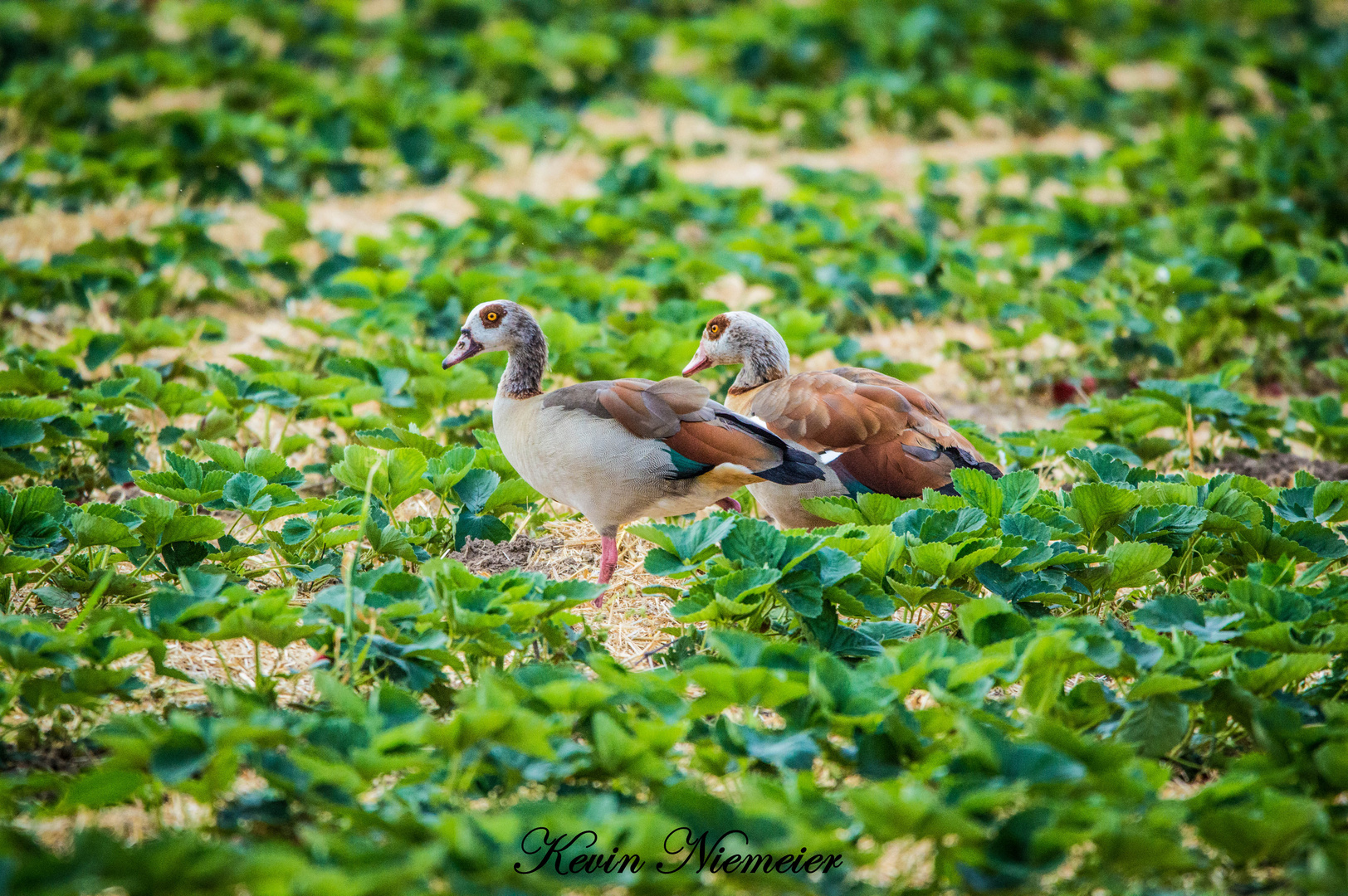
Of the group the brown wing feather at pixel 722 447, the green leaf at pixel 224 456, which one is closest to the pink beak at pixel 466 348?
the green leaf at pixel 224 456

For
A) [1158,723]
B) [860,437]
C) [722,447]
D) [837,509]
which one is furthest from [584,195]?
[1158,723]

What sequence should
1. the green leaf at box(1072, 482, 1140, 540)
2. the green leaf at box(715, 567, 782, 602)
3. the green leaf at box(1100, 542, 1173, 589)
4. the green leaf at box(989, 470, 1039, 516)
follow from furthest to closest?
the green leaf at box(989, 470, 1039, 516) → the green leaf at box(1072, 482, 1140, 540) → the green leaf at box(1100, 542, 1173, 589) → the green leaf at box(715, 567, 782, 602)

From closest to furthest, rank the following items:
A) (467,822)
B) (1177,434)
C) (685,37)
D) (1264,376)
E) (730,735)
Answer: (467,822)
(730,735)
(1177,434)
(1264,376)
(685,37)

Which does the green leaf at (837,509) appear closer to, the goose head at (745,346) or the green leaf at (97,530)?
the goose head at (745,346)

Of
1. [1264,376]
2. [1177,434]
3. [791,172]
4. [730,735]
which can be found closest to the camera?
[730,735]

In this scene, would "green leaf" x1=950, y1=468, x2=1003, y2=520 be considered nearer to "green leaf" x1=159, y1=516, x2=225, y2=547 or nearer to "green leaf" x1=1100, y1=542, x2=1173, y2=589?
"green leaf" x1=1100, y1=542, x2=1173, y2=589

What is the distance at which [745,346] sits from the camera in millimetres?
4070

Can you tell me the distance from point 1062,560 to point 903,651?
602mm

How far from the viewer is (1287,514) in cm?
320

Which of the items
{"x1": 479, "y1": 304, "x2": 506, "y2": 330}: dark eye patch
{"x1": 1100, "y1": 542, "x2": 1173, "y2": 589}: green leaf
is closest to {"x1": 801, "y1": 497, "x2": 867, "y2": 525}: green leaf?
{"x1": 1100, "y1": 542, "x2": 1173, "y2": 589}: green leaf

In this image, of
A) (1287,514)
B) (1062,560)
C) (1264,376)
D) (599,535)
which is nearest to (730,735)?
(1062,560)

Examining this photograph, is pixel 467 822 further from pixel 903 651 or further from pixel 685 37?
pixel 685 37

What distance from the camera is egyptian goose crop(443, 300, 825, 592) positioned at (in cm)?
318

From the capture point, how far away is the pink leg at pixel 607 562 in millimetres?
3330
